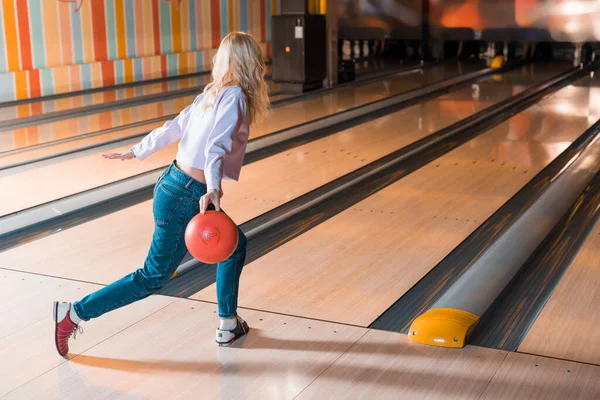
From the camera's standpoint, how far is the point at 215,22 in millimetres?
12023

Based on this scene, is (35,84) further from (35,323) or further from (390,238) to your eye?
(35,323)

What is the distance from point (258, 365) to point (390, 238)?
1492 millimetres

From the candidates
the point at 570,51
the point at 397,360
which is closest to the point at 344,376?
the point at 397,360

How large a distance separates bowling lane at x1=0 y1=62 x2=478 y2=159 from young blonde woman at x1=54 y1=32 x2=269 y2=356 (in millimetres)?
3277

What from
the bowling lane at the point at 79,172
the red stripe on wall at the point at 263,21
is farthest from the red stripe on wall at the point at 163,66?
the bowling lane at the point at 79,172

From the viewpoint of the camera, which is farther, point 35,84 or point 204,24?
point 204,24

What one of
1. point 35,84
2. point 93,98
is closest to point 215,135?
point 93,98

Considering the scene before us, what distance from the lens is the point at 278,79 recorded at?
29.9 ft

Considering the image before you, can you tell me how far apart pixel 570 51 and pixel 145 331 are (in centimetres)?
1088

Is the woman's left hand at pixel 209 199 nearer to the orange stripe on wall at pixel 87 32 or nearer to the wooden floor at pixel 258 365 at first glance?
the wooden floor at pixel 258 365

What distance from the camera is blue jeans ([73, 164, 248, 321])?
2480 millimetres

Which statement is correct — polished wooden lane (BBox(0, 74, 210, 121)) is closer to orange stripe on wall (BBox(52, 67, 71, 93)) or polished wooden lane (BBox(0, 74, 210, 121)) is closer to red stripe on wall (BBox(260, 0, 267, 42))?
orange stripe on wall (BBox(52, 67, 71, 93))

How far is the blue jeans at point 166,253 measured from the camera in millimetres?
2480

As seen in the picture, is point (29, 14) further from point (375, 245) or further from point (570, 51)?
point (570, 51)
